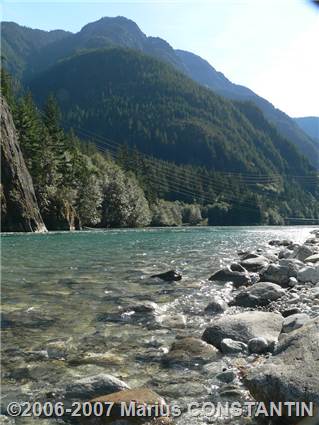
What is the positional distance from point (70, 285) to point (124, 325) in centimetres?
516

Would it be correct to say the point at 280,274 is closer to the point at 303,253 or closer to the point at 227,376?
the point at 303,253

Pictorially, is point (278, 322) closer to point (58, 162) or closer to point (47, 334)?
point (47, 334)

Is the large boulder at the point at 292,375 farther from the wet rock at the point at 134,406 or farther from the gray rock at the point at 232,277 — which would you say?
the gray rock at the point at 232,277

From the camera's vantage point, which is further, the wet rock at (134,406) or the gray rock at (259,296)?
the gray rock at (259,296)

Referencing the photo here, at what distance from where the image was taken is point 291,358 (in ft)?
17.2

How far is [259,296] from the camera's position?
11430 mm

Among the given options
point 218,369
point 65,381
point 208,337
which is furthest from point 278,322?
point 65,381

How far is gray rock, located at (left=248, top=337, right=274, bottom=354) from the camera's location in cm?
735

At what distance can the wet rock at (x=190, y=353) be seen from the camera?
706 centimetres

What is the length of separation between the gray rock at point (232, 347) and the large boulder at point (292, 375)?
1846mm

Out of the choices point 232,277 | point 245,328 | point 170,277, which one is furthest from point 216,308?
point 170,277

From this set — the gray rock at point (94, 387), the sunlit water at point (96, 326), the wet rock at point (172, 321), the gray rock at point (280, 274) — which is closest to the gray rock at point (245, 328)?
the sunlit water at point (96, 326)

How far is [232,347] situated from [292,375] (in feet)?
8.73

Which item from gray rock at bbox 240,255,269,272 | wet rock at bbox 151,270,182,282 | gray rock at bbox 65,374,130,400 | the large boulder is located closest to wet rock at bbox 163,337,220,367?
gray rock at bbox 65,374,130,400
